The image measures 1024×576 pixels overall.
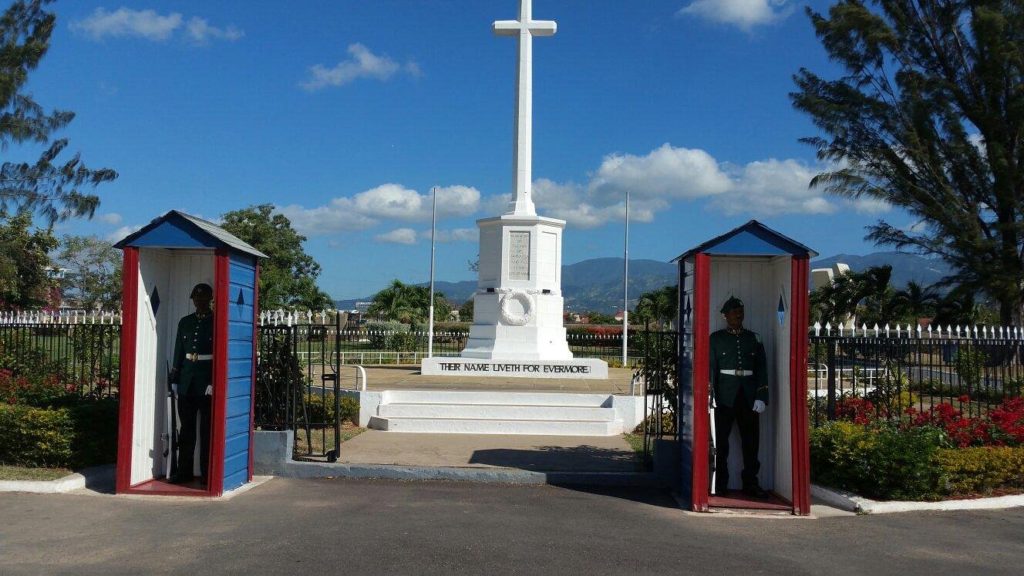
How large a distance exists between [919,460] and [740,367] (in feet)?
6.20

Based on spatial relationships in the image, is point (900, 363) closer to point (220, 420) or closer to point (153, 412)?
point (220, 420)

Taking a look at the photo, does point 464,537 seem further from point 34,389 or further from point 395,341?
point 395,341

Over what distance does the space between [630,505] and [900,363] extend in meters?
4.53

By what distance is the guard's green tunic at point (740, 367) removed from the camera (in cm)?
809

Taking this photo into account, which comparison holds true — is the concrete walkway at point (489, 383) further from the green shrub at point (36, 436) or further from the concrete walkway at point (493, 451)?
the green shrub at point (36, 436)

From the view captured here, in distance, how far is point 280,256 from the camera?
5375 cm

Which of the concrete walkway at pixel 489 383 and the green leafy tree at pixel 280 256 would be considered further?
the green leafy tree at pixel 280 256

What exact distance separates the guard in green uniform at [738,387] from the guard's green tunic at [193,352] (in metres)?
5.08

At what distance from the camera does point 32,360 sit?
12469mm

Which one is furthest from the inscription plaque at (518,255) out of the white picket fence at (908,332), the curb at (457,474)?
the curb at (457,474)

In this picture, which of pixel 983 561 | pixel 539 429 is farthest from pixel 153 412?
pixel 983 561

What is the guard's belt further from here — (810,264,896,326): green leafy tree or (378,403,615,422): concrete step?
(810,264,896,326): green leafy tree

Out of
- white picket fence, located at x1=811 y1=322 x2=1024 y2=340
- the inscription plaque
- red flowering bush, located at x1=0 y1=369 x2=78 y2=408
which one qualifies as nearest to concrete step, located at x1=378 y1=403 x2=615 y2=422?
white picket fence, located at x1=811 y1=322 x2=1024 y2=340

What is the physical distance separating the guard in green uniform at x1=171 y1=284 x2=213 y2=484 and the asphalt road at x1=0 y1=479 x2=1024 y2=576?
0.84 m
